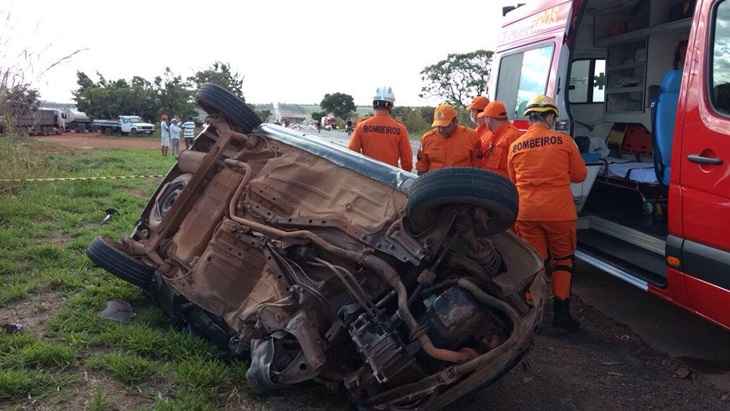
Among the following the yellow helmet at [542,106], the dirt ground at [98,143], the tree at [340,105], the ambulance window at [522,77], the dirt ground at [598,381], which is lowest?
the dirt ground at [598,381]

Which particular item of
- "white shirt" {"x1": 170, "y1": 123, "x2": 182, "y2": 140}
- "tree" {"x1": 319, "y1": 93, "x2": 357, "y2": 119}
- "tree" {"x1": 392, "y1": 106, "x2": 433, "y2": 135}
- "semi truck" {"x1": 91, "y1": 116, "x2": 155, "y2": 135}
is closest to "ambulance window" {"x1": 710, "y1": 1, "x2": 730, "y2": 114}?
"white shirt" {"x1": 170, "y1": 123, "x2": 182, "y2": 140}

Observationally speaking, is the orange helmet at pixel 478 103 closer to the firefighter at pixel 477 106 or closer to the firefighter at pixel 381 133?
the firefighter at pixel 477 106

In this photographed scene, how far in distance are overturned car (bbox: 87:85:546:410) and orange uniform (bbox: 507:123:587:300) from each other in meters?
1.23

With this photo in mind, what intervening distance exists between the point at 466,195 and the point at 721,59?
1840 mm

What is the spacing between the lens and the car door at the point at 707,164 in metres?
3.10

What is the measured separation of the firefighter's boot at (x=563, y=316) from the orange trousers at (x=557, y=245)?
48mm

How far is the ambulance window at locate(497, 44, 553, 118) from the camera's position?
544 centimetres

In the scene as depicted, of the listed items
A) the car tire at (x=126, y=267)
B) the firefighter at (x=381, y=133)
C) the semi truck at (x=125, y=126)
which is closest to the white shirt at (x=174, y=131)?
the firefighter at (x=381, y=133)

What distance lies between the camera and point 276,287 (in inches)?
122

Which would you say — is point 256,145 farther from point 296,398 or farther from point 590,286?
point 590,286

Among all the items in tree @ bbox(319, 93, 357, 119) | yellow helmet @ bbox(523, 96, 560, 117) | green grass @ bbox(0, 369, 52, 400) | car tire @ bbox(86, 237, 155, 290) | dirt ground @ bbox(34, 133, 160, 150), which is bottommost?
green grass @ bbox(0, 369, 52, 400)

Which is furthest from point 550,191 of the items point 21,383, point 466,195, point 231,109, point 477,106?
point 21,383

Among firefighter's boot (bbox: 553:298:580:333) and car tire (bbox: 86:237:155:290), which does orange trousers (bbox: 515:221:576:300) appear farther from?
car tire (bbox: 86:237:155:290)

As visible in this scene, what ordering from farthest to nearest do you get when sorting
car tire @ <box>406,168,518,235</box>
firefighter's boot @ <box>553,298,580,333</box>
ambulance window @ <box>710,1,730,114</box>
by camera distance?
firefighter's boot @ <box>553,298,580,333</box>, ambulance window @ <box>710,1,730,114</box>, car tire @ <box>406,168,518,235</box>
